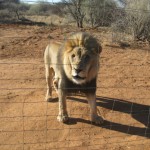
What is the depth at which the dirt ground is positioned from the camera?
5.50 meters

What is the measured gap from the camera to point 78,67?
5.33 metres

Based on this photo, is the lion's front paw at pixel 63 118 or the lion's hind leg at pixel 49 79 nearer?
the lion's front paw at pixel 63 118

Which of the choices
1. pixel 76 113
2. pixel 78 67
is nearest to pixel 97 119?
pixel 76 113

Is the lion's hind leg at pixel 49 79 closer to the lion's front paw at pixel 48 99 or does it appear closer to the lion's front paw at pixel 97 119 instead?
the lion's front paw at pixel 48 99

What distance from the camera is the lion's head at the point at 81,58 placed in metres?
5.39

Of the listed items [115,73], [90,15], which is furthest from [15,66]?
[90,15]

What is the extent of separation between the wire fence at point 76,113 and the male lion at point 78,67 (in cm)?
17

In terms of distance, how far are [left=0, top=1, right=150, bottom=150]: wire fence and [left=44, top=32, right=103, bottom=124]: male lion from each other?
0.17 metres

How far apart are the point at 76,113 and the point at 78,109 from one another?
0.16 m

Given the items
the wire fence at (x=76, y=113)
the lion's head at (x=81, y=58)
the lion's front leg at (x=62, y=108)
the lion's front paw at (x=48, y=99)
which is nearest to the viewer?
the lion's head at (x=81, y=58)

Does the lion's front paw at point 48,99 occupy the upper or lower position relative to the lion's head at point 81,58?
lower

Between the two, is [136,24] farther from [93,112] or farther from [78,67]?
[78,67]

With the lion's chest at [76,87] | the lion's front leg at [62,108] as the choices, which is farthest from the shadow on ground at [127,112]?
the lion's chest at [76,87]

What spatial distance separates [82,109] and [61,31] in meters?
6.64
